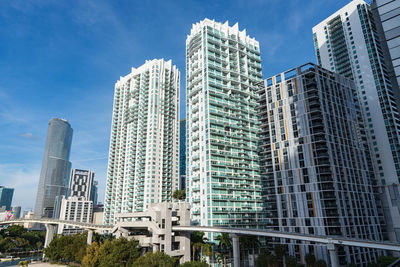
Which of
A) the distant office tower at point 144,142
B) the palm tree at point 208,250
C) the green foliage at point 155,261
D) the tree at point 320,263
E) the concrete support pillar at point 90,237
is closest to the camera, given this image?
the green foliage at point 155,261

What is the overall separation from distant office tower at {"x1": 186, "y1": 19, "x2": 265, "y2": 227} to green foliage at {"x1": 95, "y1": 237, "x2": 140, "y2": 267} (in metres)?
27.0

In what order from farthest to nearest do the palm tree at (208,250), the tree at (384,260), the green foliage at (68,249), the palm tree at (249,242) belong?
the green foliage at (68,249), the palm tree at (208,250), the palm tree at (249,242), the tree at (384,260)

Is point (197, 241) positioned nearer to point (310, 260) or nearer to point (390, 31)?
point (310, 260)

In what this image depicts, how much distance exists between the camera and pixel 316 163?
92.1 meters

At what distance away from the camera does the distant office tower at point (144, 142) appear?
508ft

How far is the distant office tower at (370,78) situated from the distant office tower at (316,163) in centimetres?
2171

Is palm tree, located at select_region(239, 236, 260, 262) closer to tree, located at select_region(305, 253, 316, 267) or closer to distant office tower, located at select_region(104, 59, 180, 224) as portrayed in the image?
tree, located at select_region(305, 253, 316, 267)

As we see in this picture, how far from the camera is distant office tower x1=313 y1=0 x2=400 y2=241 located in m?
117

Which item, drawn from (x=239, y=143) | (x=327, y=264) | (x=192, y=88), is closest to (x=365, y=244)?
(x=327, y=264)

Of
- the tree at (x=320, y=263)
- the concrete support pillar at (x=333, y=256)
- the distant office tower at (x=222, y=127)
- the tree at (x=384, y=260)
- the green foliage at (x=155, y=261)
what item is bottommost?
the tree at (x=384, y=260)

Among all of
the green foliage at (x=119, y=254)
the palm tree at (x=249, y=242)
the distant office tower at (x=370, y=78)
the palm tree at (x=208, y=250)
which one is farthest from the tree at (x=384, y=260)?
the green foliage at (x=119, y=254)

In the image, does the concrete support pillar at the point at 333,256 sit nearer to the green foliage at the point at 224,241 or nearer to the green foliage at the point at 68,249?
the green foliage at the point at 224,241

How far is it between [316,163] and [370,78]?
222 feet

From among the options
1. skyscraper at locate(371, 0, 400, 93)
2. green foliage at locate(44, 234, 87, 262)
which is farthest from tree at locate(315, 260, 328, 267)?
green foliage at locate(44, 234, 87, 262)
